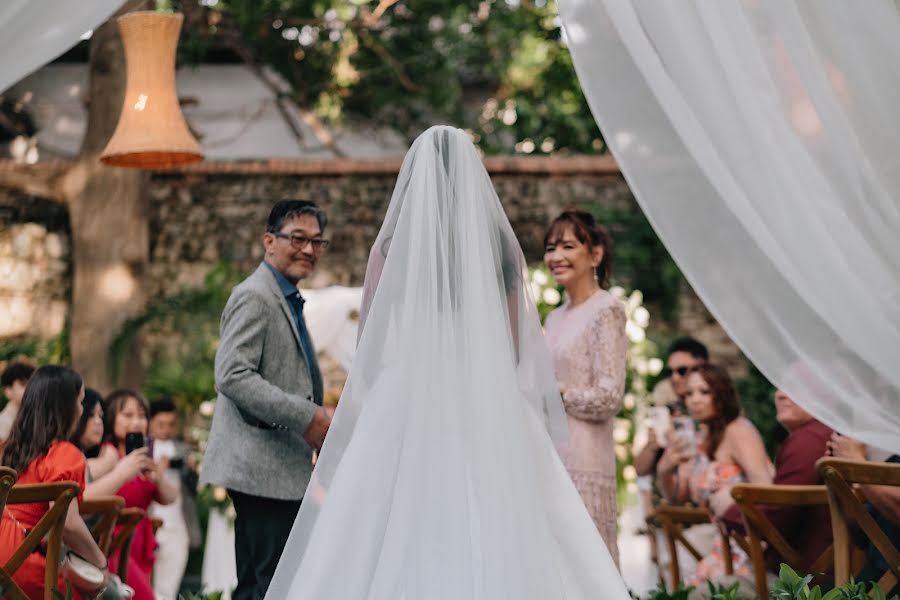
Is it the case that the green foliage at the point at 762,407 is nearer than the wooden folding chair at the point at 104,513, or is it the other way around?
the wooden folding chair at the point at 104,513

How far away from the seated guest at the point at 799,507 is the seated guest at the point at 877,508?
9.7 inches

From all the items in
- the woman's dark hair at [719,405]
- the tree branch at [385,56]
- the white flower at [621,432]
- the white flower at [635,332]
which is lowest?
the white flower at [621,432]

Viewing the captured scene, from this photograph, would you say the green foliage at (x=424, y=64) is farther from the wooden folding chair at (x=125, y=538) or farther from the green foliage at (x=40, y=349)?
the wooden folding chair at (x=125, y=538)

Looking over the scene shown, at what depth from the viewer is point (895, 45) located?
3.42 m

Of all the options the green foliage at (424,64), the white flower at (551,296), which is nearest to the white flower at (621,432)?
the white flower at (551,296)

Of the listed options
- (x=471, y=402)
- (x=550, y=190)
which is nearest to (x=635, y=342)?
(x=550, y=190)

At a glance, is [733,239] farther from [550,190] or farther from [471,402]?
[550,190]

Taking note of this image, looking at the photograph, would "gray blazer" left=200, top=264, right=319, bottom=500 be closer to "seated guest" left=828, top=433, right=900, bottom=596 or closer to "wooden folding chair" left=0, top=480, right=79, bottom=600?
"wooden folding chair" left=0, top=480, right=79, bottom=600

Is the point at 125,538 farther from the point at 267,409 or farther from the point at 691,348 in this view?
the point at 691,348

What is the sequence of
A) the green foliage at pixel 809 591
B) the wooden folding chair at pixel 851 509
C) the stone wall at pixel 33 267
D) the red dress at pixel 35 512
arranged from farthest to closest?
Answer: the stone wall at pixel 33 267 → the red dress at pixel 35 512 → the wooden folding chair at pixel 851 509 → the green foliage at pixel 809 591

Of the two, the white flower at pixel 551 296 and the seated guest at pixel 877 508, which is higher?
the white flower at pixel 551 296

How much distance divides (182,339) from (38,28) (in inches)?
256

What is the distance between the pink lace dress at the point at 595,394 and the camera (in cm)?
450

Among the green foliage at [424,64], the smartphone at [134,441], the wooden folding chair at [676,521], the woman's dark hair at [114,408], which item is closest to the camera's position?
the smartphone at [134,441]
